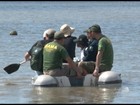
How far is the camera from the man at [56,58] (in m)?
16.0

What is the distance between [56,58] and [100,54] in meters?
1.02

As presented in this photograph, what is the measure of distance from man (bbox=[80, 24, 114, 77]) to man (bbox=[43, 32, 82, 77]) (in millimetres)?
383

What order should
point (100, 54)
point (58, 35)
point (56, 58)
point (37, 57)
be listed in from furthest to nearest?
point (37, 57) < point (100, 54) < point (56, 58) < point (58, 35)

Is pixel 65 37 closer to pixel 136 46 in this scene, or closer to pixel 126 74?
pixel 126 74

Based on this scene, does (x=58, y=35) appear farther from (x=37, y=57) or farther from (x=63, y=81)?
(x=63, y=81)

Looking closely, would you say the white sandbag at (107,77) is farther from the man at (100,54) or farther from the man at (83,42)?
the man at (83,42)

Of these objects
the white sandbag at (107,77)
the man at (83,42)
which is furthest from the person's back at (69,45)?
the white sandbag at (107,77)

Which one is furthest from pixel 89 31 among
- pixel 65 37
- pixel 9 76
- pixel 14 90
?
pixel 9 76

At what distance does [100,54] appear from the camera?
1630 cm

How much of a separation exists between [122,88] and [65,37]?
1860 mm

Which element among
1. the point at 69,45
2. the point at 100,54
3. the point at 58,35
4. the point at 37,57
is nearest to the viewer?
the point at 58,35

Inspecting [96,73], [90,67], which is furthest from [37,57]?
[96,73]

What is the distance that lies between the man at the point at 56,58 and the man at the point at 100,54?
383 millimetres

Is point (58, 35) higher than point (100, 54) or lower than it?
higher
